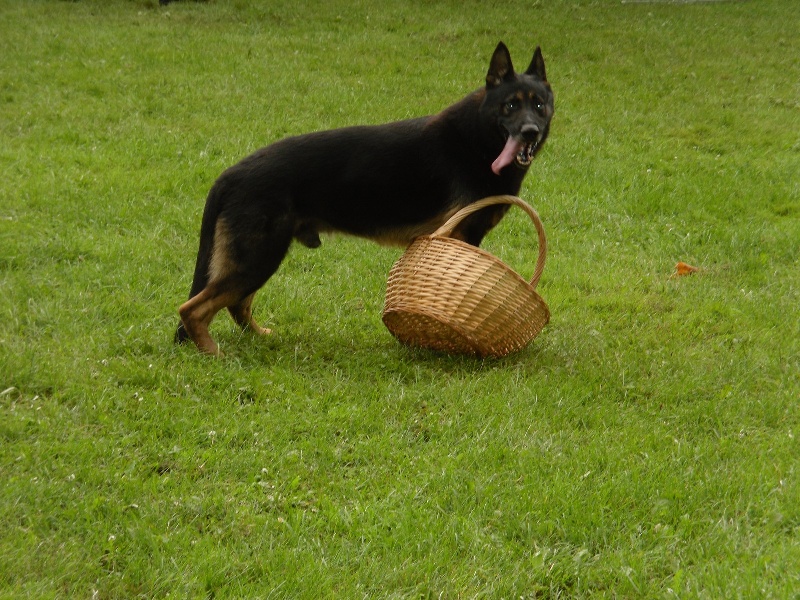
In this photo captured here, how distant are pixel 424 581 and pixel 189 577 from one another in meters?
0.89

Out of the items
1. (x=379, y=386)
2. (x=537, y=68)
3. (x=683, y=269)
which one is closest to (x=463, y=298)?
(x=379, y=386)

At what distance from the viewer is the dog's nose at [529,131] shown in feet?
17.5

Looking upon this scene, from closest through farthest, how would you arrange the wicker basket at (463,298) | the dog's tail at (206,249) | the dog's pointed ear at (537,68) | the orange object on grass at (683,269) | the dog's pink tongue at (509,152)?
1. the wicker basket at (463,298)
2. the dog's pink tongue at (509,152)
3. the dog's tail at (206,249)
4. the dog's pointed ear at (537,68)
5. the orange object on grass at (683,269)

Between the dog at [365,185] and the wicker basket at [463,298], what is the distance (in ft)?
0.94

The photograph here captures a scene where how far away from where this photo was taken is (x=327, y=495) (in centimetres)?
406

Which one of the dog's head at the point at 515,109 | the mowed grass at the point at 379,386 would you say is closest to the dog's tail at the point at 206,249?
the mowed grass at the point at 379,386

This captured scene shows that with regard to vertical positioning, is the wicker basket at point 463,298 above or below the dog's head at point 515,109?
below

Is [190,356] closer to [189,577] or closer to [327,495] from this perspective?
[327,495]

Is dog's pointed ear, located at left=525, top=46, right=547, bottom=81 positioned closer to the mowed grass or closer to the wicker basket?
the wicker basket

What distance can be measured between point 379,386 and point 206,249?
1385 mm

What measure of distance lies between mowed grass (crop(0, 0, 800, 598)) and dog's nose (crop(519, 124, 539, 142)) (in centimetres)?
134

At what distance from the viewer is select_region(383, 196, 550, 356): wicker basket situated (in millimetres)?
5258

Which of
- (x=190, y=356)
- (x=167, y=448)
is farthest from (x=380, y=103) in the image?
(x=167, y=448)

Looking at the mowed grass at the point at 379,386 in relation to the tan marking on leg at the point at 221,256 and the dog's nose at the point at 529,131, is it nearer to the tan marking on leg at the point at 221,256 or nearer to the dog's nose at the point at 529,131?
the tan marking on leg at the point at 221,256
